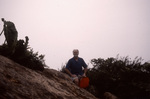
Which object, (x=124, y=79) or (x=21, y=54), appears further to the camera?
(x=124, y=79)

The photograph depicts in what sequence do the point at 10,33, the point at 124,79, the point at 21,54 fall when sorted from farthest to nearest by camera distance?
the point at 124,79 → the point at 21,54 → the point at 10,33

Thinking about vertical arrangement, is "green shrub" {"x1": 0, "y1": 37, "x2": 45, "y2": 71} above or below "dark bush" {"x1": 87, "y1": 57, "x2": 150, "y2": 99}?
below

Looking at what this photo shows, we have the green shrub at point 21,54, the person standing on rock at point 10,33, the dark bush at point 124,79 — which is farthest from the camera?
the dark bush at point 124,79

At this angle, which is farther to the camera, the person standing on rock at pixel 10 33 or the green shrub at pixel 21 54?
the green shrub at pixel 21 54

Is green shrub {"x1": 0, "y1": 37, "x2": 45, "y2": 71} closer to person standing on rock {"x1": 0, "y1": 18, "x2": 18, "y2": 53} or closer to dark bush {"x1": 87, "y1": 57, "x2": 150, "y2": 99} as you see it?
person standing on rock {"x1": 0, "y1": 18, "x2": 18, "y2": 53}

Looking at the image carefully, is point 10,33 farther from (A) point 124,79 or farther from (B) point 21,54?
(A) point 124,79

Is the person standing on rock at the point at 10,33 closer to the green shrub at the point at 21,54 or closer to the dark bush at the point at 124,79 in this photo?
the green shrub at the point at 21,54

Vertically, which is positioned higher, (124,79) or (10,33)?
(124,79)

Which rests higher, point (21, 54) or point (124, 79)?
point (124, 79)

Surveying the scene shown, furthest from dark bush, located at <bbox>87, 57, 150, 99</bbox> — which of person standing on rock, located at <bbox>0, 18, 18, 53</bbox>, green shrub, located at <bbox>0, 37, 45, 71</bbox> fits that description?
person standing on rock, located at <bbox>0, 18, 18, 53</bbox>

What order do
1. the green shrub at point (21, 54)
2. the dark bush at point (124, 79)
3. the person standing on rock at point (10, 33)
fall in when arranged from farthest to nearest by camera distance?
1. the dark bush at point (124, 79)
2. the green shrub at point (21, 54)
3. the person standing on rock at point (10, 33)

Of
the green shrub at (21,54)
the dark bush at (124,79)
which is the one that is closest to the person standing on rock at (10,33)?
the green shrub at (21,54)

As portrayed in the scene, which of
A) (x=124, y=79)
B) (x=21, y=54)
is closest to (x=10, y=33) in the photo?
(x=21, y=54)

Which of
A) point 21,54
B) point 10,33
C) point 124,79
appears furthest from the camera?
point 124,79
